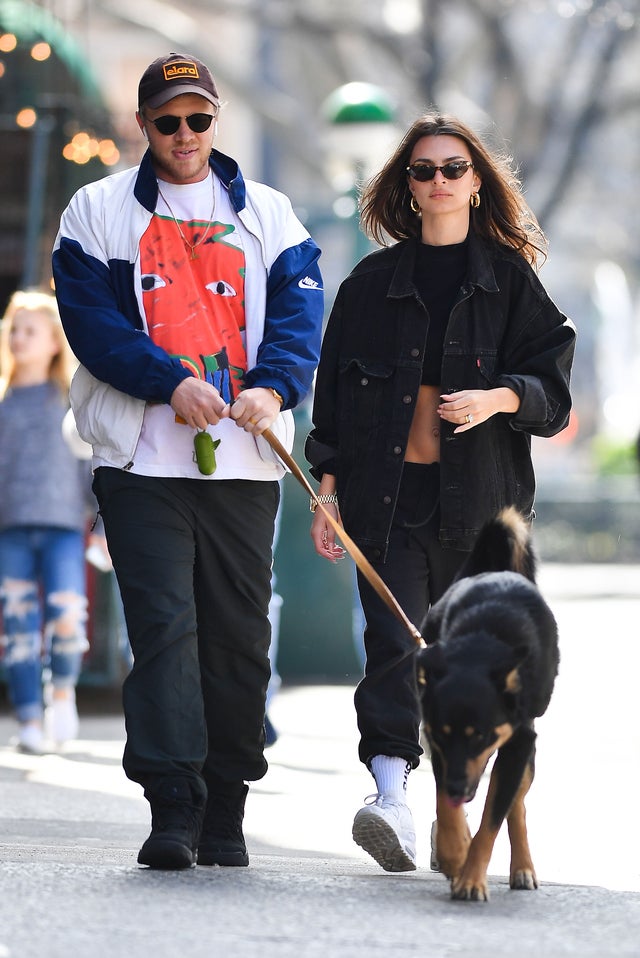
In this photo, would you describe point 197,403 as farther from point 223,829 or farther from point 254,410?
point 223,829

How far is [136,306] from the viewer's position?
16.1ft

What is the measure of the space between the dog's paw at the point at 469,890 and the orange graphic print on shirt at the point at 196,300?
4.60 feet

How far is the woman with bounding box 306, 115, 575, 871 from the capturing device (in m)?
5.03

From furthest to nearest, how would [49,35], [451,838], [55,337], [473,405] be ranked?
[49,35], [55,337], [473,405], [451,838]

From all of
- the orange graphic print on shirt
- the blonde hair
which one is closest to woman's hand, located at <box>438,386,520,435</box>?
the orange graphic print on shirt

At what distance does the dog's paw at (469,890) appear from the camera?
428 centimetres

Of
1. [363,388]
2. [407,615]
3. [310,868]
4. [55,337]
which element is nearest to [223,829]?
[310,868]

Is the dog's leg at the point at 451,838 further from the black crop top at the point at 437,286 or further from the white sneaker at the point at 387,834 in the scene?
the black crop top at the point at 437,286

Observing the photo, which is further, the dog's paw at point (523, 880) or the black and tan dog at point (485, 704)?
the dog's paw at point (523, 880)

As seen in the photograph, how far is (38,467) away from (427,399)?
12.6 feet

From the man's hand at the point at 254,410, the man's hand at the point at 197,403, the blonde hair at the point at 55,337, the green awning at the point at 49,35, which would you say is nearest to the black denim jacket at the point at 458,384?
the man's hand at the point at 254,410

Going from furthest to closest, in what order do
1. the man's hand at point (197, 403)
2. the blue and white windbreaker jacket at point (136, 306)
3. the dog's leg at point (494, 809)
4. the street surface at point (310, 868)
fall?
the blue and white windbreaker jacket at point (136, 306)
the man's hand at point (197, 403)
the dog's leg at point (494, 809)
the street surface at point (310, 868)

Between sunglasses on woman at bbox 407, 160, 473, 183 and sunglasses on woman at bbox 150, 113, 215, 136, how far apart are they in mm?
600

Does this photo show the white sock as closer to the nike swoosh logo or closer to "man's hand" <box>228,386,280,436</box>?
"man's hand" <box>228,386,280,436</box>
